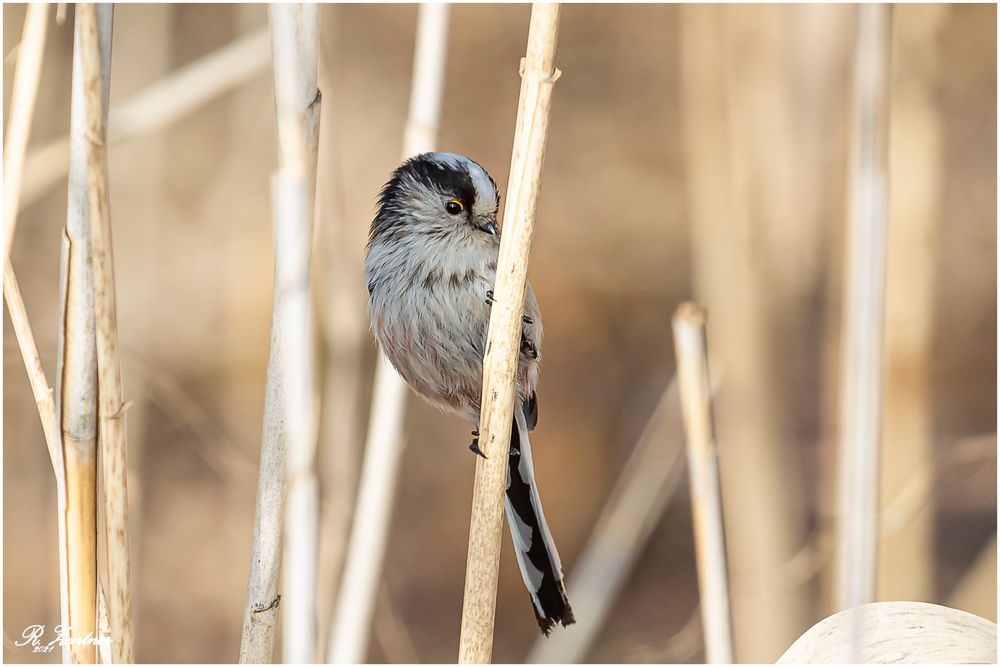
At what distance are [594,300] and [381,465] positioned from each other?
8.21ft

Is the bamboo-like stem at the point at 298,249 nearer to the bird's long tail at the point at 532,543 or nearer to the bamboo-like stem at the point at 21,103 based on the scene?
the bamboo-like stem at the point at 21,103

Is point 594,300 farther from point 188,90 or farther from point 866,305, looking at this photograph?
point 866,305

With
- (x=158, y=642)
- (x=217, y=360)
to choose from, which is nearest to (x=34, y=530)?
(x=158, y=642)

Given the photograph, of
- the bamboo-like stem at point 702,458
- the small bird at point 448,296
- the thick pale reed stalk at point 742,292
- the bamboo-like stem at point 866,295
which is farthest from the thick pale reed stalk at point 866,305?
the thick pale reed stalk at point 742,292

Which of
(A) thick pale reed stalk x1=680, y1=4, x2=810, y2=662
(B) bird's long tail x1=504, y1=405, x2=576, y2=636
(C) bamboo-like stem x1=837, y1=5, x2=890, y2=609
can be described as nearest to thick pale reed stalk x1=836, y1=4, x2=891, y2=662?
(C) bamboo-like stem x1=837, y1=5, x2=890, y2=609

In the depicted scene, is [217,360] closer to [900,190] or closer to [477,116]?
[477,116]

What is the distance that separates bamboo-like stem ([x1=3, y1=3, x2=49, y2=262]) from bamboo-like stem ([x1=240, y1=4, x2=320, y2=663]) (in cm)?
25

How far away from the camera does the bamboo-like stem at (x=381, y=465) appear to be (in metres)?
1.31

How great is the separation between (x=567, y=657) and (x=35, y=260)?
2035mm

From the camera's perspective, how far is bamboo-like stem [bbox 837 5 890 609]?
0.91 meters

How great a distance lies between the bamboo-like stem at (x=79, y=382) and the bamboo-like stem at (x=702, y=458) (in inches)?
27.1

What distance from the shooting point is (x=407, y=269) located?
1585 millimetres

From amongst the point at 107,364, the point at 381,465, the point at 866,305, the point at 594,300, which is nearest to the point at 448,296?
the point at 381,465

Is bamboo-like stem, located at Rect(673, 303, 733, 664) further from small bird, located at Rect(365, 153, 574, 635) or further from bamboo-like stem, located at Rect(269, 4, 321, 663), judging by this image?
bamboo-like stem, located at Rect(269, 4, 321, 663)
